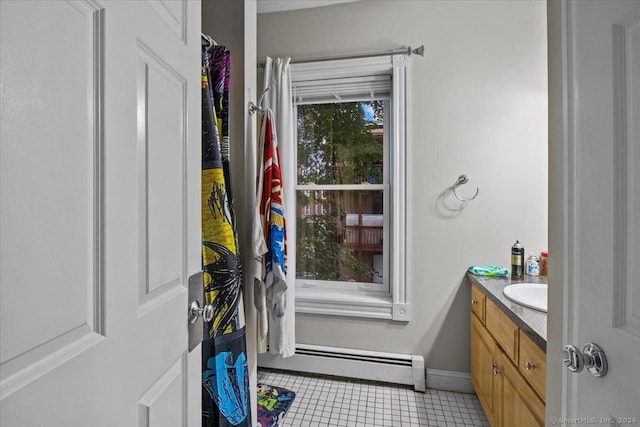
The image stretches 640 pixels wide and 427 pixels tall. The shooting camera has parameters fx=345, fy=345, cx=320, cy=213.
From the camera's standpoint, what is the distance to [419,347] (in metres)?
2.18

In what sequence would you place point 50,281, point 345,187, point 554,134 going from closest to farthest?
point 50,281
point 554,134
point 345,187

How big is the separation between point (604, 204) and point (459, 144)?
1548 millimetres

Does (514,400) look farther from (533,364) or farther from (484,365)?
(484,365)

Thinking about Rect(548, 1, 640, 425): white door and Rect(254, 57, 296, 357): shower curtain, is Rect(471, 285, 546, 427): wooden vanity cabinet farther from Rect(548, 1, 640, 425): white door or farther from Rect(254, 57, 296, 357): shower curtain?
Rect(254, 57, 296, 357): shower curtain

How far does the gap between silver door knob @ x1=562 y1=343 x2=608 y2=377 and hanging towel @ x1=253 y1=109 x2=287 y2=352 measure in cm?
102

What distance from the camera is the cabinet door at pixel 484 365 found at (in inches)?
64.5

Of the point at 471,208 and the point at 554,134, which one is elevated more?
the point at 554,134

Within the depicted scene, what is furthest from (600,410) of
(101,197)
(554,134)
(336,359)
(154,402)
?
(336,359)

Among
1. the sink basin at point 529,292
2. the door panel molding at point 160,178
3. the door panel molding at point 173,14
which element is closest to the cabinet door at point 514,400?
the sink basin at point 529,292

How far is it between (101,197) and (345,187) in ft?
6.37

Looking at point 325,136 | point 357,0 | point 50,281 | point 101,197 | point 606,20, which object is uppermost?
point 357,0

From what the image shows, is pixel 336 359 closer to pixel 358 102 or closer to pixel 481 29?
pixel 358 102

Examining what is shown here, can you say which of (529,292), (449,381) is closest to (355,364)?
(449,381)

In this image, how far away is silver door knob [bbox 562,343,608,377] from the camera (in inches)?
25.9
